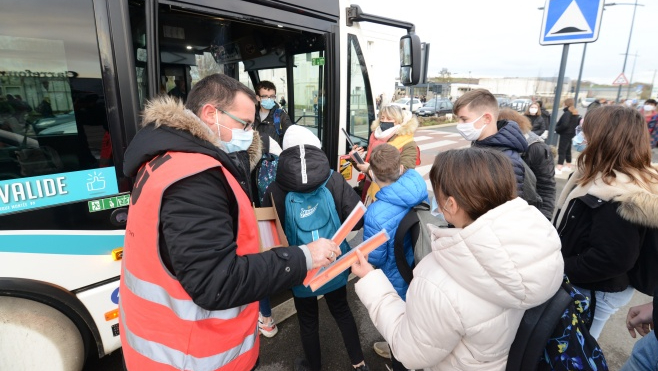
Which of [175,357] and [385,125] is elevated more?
[385,125]

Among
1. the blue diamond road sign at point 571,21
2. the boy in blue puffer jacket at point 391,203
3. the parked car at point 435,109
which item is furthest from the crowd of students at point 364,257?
the parked car at point 435,109

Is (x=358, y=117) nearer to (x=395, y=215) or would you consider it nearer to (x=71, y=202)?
(x=395, y=215)

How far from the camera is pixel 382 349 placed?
8.61ft

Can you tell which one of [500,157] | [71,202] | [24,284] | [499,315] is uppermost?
[500,157]

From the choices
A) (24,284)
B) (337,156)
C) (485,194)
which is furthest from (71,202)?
(337,156)

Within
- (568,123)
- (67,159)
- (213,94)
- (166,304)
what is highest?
(213,94)

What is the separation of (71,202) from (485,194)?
198 centimetres

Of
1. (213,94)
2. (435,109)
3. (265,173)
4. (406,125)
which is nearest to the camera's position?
(213,94)

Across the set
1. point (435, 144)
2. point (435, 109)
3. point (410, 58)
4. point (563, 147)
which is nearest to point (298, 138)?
point (410, 58)

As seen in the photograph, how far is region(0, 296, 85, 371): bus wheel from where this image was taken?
5.70 feet

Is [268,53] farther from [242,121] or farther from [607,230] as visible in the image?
[607,230]

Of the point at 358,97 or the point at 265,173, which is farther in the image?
the point at 358,97

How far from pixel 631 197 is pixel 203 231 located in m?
1.91

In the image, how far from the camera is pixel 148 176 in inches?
47.0
